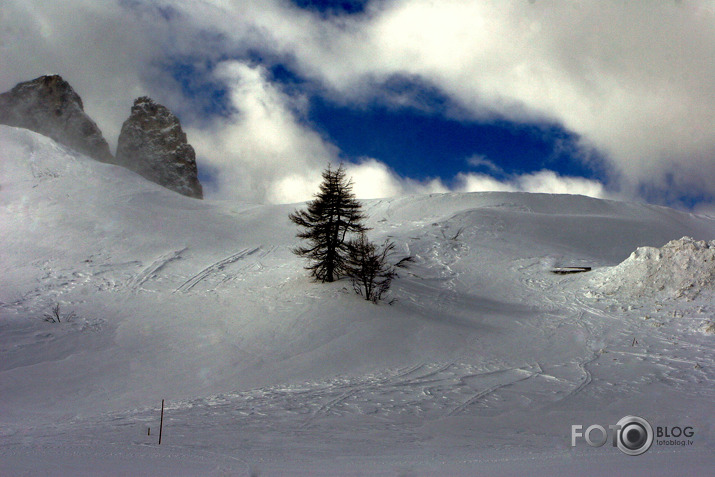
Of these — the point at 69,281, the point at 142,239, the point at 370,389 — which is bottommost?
the point at 370,389

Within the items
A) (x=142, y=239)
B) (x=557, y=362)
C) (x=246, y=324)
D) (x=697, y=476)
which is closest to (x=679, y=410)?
(x=557, y=362)

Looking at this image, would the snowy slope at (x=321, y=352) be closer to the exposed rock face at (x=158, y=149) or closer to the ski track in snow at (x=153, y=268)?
the ski track in snow at (x=153, y=268)

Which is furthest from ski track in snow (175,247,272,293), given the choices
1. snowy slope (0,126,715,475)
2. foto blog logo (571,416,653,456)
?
foto blog logo (571,416,653,456)

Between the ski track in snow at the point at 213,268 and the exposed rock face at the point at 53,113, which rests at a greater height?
the exposed rock face at the point at 53,113

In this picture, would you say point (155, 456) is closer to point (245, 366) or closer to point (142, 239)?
point (245, 366)

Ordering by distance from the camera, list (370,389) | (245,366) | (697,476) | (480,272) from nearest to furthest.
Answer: (697,476) → (370,389) → (245,366) → (480,272)

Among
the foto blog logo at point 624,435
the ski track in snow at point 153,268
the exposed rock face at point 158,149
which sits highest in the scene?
the exposed rock face at point 158,149

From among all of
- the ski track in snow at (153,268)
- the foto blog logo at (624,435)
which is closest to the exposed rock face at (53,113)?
the ski track in snow at (153,268)

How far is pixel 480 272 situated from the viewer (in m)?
29.2

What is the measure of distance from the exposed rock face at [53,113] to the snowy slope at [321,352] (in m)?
55.7

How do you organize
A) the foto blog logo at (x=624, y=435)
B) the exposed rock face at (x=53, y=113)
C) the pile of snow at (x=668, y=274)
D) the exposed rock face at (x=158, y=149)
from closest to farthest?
the foto blog logo at (x=624, y=435), the pile of snow at (x=668, y=274), the exposed rock face at (x=53, y=113), the exposed rock face at (x=158, y=149)

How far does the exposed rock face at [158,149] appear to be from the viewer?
9062cm

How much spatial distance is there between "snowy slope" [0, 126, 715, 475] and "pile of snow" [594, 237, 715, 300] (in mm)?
551

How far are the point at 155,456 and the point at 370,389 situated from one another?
766 cm
